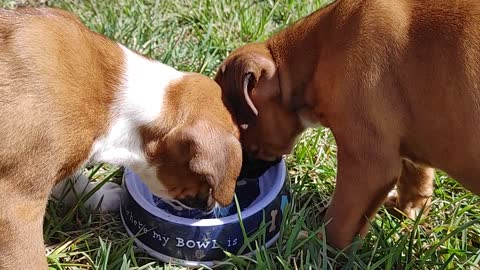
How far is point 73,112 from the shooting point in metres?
3.64

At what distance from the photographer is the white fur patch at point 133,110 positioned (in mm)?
3820

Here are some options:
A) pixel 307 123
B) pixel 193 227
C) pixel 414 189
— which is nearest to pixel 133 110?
pixel 193 227

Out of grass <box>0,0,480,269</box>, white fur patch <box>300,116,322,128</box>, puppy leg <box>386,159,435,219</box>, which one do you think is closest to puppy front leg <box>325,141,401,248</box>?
grass <box>0,0,480,269</box>

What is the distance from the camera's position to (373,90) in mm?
3934

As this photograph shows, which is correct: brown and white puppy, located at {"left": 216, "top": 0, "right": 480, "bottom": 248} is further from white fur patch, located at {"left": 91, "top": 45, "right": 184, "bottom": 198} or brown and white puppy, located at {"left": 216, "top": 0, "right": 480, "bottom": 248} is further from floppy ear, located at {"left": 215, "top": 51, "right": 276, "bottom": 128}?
white fur patch, located at {"left": 91, "top": 45, "right": 184, "bottom": 198}

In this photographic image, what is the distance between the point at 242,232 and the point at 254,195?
565 millimetres

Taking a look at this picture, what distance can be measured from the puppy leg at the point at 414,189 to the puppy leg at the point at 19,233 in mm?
2039

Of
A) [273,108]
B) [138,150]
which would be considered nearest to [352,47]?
[273,108]

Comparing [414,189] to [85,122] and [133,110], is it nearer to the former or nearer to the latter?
[133,110]

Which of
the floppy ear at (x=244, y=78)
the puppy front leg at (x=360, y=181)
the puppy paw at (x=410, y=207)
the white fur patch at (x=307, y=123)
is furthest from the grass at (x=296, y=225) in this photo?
the floppy ear at (x=244, y=78)

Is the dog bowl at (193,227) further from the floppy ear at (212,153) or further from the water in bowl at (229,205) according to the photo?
the floppy ear at (212,153)

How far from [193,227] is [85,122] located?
0.82 m

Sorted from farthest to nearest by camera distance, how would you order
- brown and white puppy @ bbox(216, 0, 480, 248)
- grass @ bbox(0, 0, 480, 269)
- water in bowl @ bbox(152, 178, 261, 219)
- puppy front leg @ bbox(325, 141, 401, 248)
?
water in bowl @ bbox(152, 178, 261, 219) → grass @ bbox(0, 0, 480, 269) → puppy front leg @ bbox(325, 141, 401, 248) → brown and white puppy @ bbox(216, 0, 480, 248)

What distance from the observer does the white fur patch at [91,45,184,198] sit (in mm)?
3820
